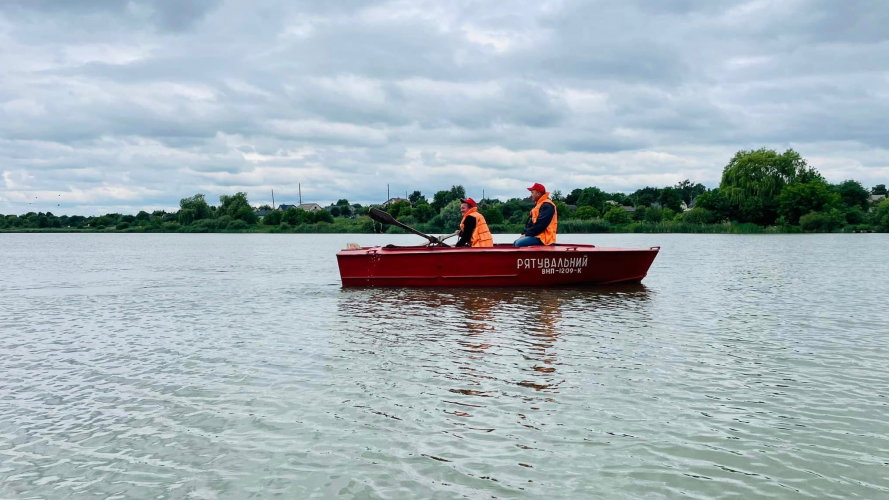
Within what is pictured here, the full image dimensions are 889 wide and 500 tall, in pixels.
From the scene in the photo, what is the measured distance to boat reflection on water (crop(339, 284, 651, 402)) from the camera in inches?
273

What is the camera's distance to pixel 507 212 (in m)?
110

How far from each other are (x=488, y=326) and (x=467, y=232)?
6628mm

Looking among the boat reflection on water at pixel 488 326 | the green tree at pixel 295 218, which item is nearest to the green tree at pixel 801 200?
the green tree at pixel 295 218

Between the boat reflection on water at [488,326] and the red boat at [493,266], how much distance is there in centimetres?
32

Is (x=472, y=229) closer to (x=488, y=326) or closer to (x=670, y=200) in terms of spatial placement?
(x=488, y=326)

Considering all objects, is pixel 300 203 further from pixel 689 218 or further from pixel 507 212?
pixel 689 218

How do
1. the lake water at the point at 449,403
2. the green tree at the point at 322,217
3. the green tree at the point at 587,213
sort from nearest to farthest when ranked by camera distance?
the lake water at the point at 449,403 → the green tree at the point at 322,217 → the green tree at the point at 587,213

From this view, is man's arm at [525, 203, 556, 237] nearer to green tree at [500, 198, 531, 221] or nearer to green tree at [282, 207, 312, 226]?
green tree at [500, 198, 531, 221]

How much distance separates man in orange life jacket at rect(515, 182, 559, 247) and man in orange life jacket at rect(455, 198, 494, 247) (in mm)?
877

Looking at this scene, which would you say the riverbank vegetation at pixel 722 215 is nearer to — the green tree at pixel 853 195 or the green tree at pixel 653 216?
the green tree at pixel 653 216

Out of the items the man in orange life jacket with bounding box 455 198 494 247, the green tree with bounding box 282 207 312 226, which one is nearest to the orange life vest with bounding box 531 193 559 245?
the man in orange life jacket with bounding box 455 198 494 247

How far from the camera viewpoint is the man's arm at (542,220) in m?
15.9

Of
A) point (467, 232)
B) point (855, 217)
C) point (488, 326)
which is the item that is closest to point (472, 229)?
point (467, 232)

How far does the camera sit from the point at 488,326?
10.4 metres
